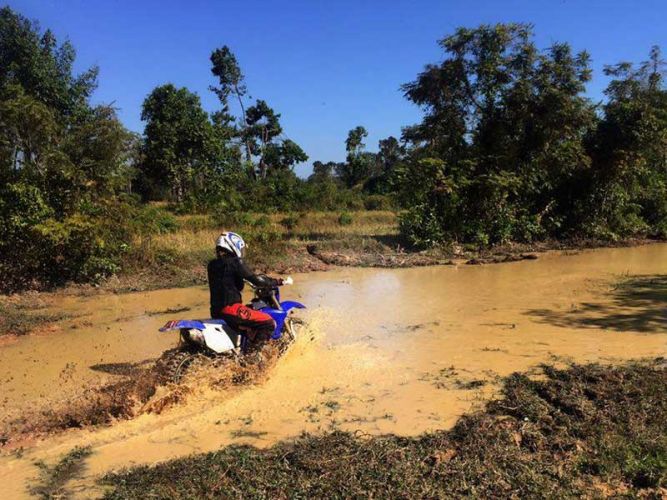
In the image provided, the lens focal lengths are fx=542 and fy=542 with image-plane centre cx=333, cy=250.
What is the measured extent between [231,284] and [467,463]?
292 cm

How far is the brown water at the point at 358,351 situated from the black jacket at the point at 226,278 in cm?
93

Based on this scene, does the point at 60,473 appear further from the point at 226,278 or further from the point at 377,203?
the point at 377,203

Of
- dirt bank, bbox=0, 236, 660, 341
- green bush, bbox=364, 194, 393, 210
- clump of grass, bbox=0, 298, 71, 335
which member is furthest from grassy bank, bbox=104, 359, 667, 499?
green bush, bbox=364, 194, 393, 210

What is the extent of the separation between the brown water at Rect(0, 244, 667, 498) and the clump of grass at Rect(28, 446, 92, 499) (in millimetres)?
101

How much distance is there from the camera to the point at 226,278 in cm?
564

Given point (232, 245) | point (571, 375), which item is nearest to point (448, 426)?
point (571, 375)

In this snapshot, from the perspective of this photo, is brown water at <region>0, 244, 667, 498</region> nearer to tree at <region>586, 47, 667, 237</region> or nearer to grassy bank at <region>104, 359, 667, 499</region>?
grassy bank at <region>104, 359, 667, 499</region>

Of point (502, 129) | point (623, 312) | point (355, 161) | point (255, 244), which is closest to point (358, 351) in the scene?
point (623, 312)

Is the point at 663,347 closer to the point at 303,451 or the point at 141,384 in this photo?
the point at 303,451

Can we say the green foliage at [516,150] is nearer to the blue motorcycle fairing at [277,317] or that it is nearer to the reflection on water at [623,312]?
the reflection on water at [623,312]

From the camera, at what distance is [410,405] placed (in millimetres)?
5328

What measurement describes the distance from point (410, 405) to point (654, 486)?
2201 mm

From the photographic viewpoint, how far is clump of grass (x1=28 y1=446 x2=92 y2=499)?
3.84m

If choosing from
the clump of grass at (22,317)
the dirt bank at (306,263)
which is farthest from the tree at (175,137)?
the clump of grass at (22,317)
